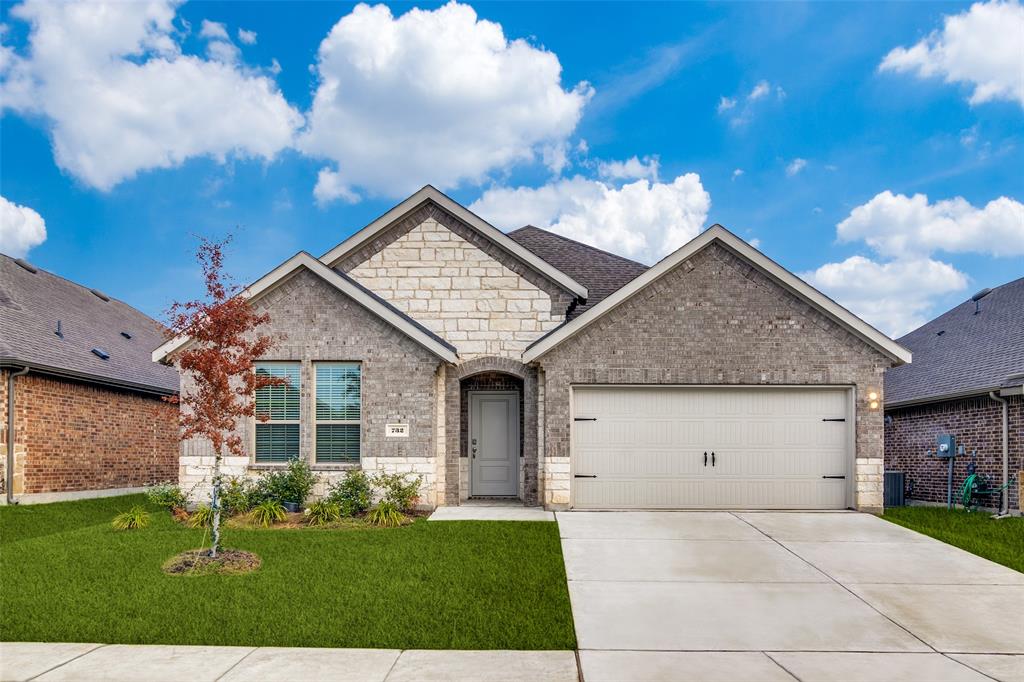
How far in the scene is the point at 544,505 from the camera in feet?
45.4

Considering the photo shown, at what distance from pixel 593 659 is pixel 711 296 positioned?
893 centimetres

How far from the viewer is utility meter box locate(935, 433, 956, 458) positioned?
16.7m

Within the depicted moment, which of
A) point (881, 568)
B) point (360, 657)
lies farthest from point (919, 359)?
point (360, 657)

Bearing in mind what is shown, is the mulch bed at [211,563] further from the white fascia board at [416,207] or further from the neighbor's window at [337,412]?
the white fascia board at [416,207]

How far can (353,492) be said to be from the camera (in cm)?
1348

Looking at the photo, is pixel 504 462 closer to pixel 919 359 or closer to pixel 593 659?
pixel 593 659

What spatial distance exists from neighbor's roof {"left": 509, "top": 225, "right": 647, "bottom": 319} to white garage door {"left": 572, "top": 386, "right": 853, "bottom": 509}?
3.23 metres

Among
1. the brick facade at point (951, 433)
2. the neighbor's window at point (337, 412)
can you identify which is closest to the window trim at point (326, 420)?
the neighbor's window at point (337, 412)

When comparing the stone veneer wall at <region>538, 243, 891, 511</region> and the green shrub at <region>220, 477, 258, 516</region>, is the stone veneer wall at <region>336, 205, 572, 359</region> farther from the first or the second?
the green shrub at <region>220, 477, 258, 516</region>

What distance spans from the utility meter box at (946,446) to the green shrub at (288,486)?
14046mm

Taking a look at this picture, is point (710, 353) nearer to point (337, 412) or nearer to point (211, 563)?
point (337, 412)

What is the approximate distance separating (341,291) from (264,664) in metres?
8.75

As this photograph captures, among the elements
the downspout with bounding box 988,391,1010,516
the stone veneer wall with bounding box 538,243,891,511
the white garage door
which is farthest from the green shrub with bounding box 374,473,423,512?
the downspout with bounding box 988,391,1010,516

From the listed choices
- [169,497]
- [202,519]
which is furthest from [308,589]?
[169,497]
